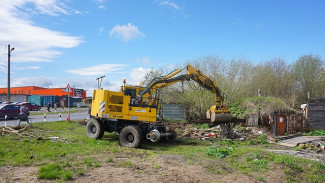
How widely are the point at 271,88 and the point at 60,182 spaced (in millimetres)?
23392

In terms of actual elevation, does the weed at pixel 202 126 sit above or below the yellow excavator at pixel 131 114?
below

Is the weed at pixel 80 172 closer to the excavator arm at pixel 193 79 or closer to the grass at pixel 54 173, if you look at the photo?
the grass at pixel 54 173

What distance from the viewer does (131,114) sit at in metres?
12.3

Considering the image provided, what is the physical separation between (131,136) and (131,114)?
101 cm

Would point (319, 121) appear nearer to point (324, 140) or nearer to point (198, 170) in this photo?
point (324, 140)

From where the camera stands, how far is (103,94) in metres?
12.3

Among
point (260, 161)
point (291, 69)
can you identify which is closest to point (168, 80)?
point (260, 161)

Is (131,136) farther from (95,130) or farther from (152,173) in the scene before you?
(152,173)

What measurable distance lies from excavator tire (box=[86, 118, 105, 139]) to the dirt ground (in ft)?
16.2

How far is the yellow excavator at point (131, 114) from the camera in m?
11.9

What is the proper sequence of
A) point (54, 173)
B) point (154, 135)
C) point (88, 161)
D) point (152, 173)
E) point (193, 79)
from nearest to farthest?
point (54, 173)
point (152, 173)
point (88, 161)
point (154, 135)
point (193, 79)

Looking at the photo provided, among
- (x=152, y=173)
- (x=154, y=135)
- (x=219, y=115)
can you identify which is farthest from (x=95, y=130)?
(x=152, y=173)

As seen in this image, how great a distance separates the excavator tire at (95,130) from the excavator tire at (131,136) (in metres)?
1.73

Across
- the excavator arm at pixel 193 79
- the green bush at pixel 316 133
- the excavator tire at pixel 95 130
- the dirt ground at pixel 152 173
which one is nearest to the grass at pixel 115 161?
the dirt ground at pixel 152 173
